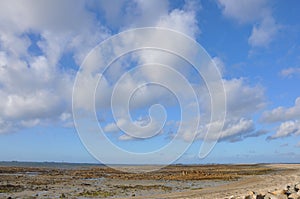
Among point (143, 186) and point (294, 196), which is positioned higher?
point (294, 196)

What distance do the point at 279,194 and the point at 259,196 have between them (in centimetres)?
82

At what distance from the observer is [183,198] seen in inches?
984

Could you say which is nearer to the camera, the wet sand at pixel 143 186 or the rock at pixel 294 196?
the rock at pixel 294 196

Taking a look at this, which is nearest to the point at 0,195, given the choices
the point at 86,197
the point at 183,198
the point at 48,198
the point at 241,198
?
the point at 48,198

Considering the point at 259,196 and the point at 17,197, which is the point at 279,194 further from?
the point at 17,197

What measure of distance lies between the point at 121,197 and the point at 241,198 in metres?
16.1

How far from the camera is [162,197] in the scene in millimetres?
27188

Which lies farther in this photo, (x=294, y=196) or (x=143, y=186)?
(x=143, y=186)

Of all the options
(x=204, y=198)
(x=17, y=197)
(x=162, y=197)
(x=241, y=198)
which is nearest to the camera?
(x=241, y=198)

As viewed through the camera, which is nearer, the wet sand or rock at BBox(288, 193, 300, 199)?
rock at BBox(288, 193, 300, 199)

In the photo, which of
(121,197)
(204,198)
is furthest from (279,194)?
(121,197)

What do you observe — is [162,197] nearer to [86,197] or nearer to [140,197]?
[140,197]

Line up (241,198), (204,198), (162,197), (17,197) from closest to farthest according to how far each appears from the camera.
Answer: (241,198) < (204,198) < (162,197) < (17,197)

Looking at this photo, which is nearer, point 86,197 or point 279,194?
point 279,194
